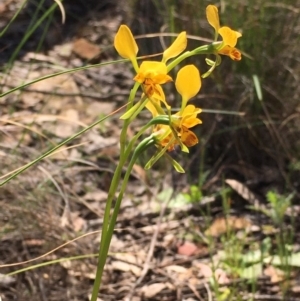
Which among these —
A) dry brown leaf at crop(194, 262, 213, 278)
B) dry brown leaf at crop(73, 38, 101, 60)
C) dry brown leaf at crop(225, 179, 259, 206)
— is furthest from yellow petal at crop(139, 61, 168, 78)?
dry brown leaf at crop(73, 38, 101, 60)

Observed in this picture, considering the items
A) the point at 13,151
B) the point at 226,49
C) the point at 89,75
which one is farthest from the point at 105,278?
the point at 89,75

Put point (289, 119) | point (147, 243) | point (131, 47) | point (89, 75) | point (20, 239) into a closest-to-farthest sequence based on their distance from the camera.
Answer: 1. point (131, 47)
2. point (20, 239)
3. point (147, 243)
4. point (289, 119)
5. point (89, 75)

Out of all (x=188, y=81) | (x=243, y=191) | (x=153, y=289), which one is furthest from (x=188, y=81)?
(x=243, y=191)

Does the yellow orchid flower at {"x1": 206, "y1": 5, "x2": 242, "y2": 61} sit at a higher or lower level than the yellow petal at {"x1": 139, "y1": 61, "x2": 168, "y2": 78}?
higher

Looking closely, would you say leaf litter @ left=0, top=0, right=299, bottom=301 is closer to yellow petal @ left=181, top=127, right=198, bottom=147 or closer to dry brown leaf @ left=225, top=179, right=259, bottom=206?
dry brown leaf @ left=225, top=179, right=259, bottom=206

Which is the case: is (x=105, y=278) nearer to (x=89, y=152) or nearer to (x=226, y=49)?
(x=89, y=152)
